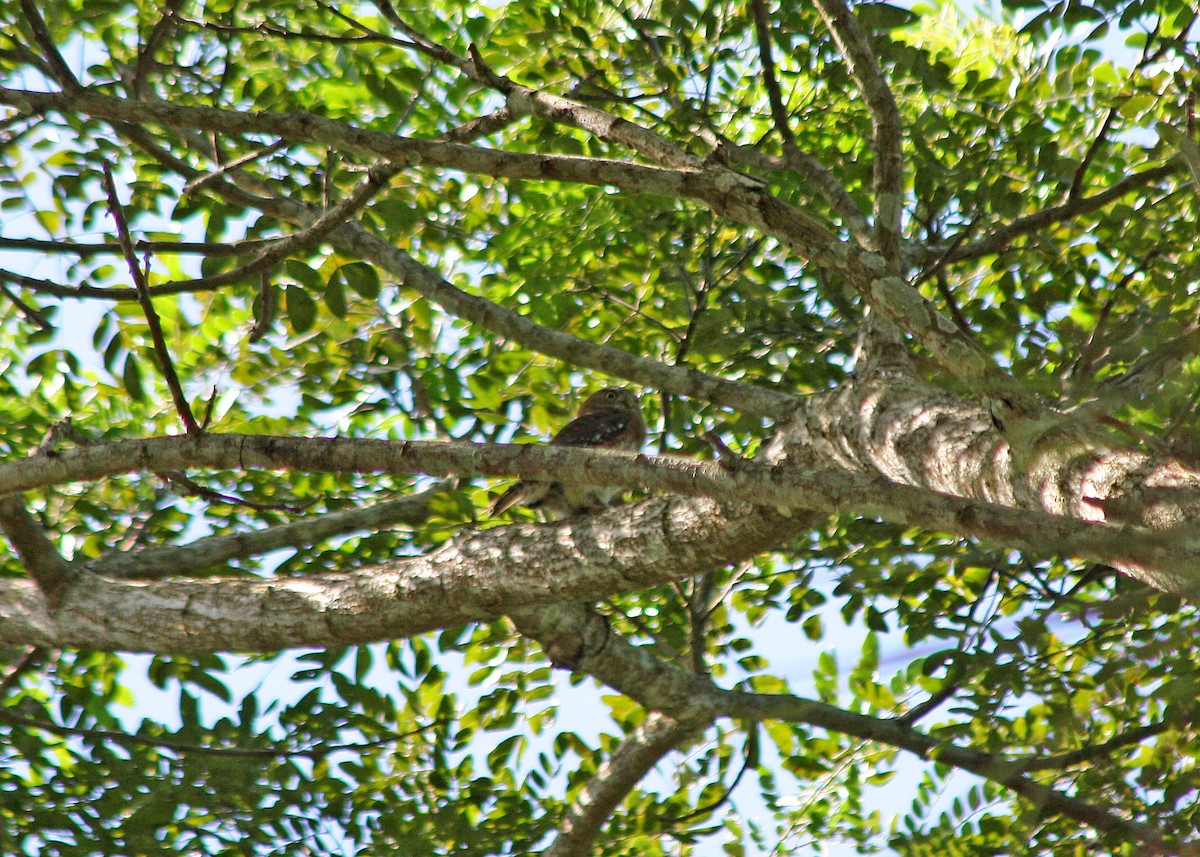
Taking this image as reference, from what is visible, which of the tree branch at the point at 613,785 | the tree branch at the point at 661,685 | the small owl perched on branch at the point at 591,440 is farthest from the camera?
the small owl perched on branch at the point at 591,440

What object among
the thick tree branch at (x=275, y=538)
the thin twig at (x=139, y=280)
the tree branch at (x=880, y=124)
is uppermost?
the thick tree branch at (x=275, y=538)

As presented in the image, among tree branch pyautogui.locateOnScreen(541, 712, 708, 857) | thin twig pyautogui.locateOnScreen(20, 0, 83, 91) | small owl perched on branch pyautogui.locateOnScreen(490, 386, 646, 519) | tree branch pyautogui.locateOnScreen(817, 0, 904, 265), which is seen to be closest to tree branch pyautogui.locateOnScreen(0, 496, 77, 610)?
thin twig pyautogui.locateOnScreen(20, 0, 83, 91)

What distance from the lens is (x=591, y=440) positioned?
5984 millimetres

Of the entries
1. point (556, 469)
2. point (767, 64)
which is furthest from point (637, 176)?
point (767, 64)

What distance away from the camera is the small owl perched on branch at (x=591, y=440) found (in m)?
5.16

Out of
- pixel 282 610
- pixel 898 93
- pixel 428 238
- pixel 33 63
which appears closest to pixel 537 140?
pixel 428 238

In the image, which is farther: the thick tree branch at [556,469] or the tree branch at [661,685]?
the tree branch at [661,685]

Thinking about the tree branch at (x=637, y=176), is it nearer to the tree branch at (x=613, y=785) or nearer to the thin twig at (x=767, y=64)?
the thin twig at (x=767, y=64)

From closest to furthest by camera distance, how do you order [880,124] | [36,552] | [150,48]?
[880,124], [150,48], [36,552]

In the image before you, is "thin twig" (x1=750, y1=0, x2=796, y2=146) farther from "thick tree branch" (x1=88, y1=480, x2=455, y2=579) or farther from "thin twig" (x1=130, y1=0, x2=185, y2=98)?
"thick tree branch" (x1=88, y1=480, x2=455, y2=579)

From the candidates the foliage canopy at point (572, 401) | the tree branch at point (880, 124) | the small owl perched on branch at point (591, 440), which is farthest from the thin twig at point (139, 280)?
the small owl perched on branch at point (591, 440)

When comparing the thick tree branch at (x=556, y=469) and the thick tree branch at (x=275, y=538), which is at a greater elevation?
the thick tree branch at (x=275, y=538)

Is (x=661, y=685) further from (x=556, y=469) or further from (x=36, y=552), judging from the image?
(x=36, y=552)

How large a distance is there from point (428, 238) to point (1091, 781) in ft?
11.5
